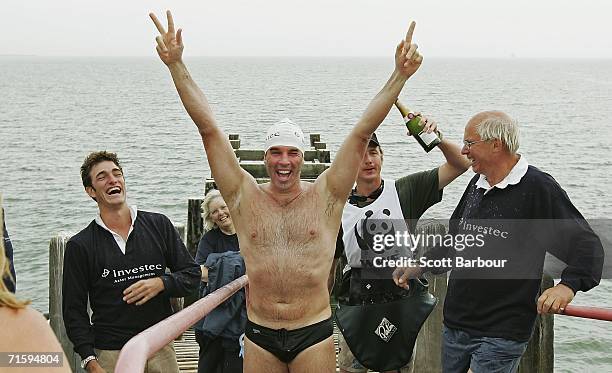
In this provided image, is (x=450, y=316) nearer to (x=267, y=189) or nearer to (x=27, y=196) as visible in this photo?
(x=267, y=189)

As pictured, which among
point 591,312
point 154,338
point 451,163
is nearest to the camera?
point 154,338

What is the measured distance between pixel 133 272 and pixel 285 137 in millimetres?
1273

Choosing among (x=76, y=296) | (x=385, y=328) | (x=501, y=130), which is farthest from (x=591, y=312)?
(x=76, y=296)

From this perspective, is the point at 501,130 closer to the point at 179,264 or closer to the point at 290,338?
the point at 290,338

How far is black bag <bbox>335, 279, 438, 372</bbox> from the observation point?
4855 millimetres

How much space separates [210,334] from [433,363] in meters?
1.67

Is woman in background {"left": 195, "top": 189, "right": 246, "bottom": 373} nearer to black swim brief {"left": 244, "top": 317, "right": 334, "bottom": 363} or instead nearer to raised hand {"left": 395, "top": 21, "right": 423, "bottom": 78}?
black swim brief {"left": 244, "top": 317, "right": 334, "bottom": 363}

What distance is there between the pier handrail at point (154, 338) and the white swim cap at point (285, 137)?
110 centimetres

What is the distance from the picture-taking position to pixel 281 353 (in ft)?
14.0

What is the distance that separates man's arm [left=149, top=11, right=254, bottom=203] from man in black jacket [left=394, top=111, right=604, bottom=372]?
1428 mm

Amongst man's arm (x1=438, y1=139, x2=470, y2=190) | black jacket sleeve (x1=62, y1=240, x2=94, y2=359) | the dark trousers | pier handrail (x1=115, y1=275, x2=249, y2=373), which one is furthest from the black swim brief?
man's arm (x1=438, y1=139, x2=470, y2=190)

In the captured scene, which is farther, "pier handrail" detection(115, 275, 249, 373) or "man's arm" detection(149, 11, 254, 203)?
"man's arm" detection(149, 11, 254, 203)

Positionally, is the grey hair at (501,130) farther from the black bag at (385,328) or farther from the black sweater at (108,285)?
the black sweater at (108,285)

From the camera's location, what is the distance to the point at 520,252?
4.43 metres
